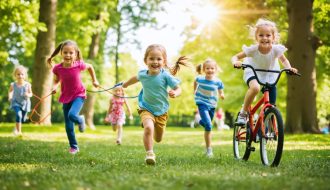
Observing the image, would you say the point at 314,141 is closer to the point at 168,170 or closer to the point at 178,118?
the point at 168,170

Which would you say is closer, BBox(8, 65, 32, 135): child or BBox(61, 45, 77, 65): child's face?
BBox(61, 45, 77, 65): child's face

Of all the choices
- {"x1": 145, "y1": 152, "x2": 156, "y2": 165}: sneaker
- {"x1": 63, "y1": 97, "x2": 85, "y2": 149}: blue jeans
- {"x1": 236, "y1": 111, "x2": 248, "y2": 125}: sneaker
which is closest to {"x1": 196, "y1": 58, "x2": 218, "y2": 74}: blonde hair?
{"x1": 236, "y1": 111, "x2": 248, "y2": 125}: sneaker

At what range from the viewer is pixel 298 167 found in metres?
6.86

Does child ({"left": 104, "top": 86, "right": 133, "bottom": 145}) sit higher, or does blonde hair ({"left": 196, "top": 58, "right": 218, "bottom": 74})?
blonde hair ({"left": 196, "top": 58, "right": 218, "bottom": 74})

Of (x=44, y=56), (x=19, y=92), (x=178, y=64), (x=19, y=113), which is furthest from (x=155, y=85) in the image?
(x=44, y=56)

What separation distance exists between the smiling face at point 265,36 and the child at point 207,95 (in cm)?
265

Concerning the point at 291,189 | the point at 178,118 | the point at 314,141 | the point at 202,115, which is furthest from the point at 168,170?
the point at 178,118

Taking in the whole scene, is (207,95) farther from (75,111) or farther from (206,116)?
(75,111)

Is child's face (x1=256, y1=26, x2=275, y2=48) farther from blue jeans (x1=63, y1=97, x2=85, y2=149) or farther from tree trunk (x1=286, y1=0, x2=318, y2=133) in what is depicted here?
tree trunk (x1=286, y1=0, x2=318, y2=133)

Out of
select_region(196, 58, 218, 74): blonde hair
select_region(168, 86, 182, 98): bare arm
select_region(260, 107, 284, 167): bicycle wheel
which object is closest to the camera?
select_region(260, 107, 284, 167): bicycle wheel

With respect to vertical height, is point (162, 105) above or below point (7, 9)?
below

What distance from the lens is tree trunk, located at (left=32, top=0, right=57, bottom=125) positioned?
1841 centimetres

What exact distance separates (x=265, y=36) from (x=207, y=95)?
2804 mm

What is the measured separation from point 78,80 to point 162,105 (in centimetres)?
293
